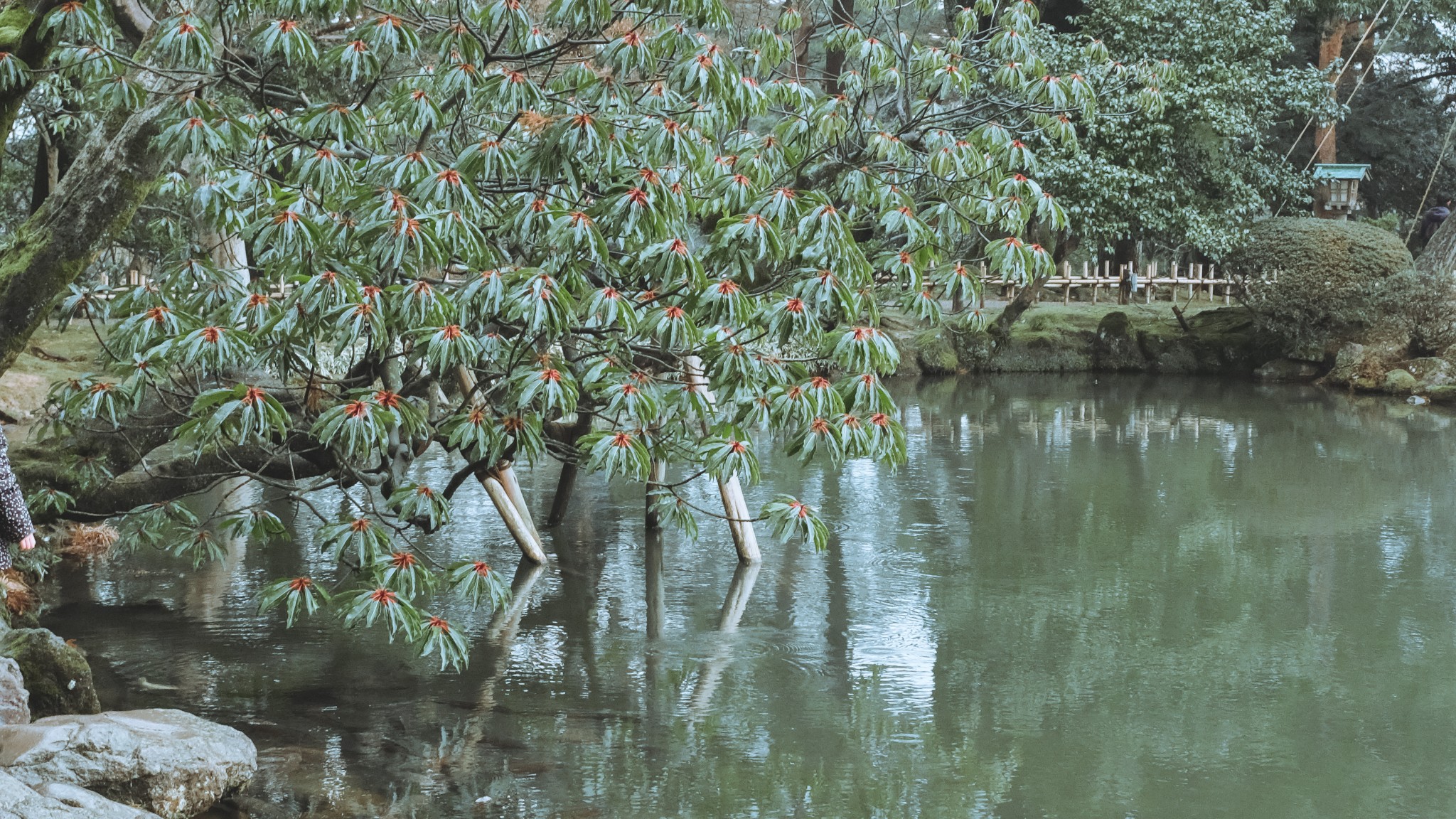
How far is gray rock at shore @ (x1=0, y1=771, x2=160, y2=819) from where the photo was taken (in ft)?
10.7

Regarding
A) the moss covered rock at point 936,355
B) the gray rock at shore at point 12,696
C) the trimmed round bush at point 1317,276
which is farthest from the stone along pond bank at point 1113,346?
the gray rock at shore at point 12,696

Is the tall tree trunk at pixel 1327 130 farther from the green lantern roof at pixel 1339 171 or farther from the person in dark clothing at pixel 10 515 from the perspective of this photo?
the person in dark clothing at pixel 10 515

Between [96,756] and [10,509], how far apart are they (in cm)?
92

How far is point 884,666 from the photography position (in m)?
5.82

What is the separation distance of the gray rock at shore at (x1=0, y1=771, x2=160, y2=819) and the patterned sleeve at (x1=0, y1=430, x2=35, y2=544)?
1.01 meters

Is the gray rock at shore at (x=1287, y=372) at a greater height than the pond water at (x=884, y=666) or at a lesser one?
greater

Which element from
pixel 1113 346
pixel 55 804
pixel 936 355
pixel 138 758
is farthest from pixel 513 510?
pixel 1113 346

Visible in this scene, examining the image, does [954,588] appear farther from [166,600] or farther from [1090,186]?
[1090,186]

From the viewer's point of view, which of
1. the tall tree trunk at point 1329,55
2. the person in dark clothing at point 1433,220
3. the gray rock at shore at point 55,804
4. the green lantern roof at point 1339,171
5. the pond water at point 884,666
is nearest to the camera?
the gray rock at shore at point 55,804

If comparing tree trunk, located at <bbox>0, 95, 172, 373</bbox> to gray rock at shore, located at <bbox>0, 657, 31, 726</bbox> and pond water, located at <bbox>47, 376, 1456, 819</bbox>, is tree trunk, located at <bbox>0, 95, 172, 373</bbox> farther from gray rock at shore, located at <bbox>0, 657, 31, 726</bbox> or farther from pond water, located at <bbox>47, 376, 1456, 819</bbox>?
gray rock at shore, located at <bbox>0, 657, 31, 726</bbox>

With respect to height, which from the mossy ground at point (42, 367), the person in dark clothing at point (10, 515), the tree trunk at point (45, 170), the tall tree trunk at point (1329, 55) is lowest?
the person in dark clothing at point (10, 515)

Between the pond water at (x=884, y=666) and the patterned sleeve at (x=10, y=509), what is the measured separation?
3.84 feet

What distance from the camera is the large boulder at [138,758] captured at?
12.3 feet

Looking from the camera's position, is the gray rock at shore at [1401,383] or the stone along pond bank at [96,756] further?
the gray rock at shore at [1401,383]
